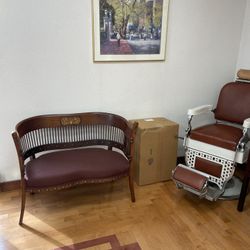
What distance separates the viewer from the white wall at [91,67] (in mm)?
2027

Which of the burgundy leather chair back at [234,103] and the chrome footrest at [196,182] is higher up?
the burgundy leather chair back at [234,103]

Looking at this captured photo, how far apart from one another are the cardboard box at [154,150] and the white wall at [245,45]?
108 centimetres

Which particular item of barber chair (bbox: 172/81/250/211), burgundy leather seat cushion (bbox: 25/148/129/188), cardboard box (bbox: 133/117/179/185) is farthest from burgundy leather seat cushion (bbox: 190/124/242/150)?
burgundy leather seat cushion (bbox: 25/148/129/188)

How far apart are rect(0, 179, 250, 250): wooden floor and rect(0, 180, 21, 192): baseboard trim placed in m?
0.05

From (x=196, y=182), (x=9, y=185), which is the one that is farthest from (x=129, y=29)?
(x=9, y=185)

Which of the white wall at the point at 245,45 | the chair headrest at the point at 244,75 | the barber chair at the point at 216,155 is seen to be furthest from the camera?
the white wall at the point at 245,45

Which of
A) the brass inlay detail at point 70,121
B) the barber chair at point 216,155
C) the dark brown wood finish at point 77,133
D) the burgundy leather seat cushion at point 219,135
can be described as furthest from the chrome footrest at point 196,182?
the brass inlay detail at point 70,121

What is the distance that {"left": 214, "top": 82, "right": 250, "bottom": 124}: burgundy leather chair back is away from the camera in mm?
2371

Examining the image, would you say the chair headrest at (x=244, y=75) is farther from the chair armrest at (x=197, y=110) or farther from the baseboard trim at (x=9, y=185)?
the baseboard trim at (x=9, y=185)

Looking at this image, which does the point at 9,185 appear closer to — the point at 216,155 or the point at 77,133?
the point at 77,133

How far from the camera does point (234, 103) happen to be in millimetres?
2438

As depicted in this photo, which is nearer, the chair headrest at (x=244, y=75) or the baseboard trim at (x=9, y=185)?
the baseboard trim at (x=9, y=185)

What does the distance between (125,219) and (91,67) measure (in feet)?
4.44

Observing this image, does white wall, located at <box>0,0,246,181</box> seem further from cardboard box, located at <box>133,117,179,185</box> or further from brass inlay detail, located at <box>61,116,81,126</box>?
cardboard box, located at <box>133,117,179,185</box>
